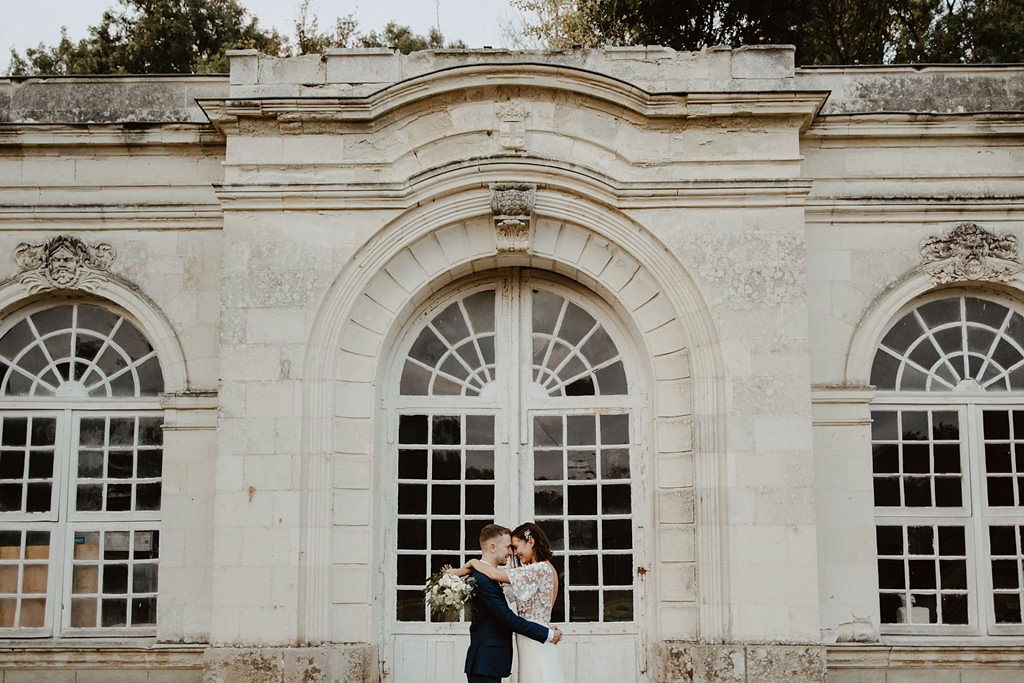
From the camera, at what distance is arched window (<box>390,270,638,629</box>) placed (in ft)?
28.3

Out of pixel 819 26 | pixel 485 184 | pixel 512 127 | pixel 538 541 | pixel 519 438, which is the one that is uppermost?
pixel 819 26

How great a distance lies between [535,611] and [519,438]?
177 centimetres

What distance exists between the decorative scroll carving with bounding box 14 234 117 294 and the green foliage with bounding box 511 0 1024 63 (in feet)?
29.2

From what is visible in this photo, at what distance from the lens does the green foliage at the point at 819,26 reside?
15.6m

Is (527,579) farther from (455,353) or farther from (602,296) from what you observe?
(602,296)

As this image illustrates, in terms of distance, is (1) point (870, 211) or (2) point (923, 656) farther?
Result: (1) point (870, 211)

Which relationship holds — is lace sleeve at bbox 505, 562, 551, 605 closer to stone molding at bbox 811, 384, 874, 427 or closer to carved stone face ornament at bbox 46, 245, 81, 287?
stone molding at bbox 811, 384, 874, 427

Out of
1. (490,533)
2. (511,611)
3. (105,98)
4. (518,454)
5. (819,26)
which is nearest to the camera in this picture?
(511,611)

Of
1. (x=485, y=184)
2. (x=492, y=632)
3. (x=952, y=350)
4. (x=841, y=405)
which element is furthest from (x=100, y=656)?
(x=952, y=350)

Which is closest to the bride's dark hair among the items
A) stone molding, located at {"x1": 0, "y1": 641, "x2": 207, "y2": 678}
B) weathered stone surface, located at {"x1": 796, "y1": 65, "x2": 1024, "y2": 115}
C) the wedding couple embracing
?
the wedding couple embracing

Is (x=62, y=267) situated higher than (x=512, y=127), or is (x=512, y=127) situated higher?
(x=512, y=127)

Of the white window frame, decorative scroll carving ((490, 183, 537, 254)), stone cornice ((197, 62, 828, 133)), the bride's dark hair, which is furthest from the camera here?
the white window frame

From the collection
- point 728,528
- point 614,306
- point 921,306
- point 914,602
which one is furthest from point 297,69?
point 914,602

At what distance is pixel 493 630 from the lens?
7.13m
